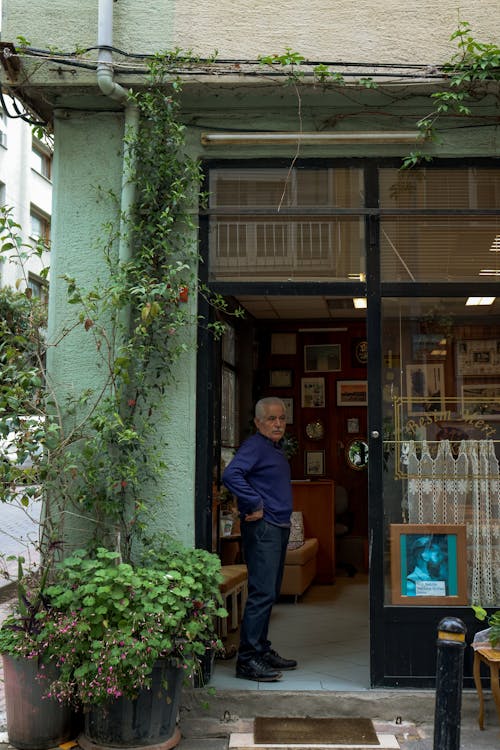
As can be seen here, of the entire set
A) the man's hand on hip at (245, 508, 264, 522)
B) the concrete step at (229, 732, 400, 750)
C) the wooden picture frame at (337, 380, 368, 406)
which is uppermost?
the wooden picture frame at (337, 380, 368, 406)

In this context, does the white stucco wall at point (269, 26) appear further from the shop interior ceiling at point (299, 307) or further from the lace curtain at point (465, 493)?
the lace curtain at point (465, 493)

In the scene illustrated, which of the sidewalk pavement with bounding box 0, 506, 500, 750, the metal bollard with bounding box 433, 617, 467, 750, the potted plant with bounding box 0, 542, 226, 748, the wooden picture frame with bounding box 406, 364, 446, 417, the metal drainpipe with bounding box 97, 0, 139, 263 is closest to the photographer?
the metal bollard with bounding box 433, 617, 467, 750

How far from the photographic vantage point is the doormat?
495cm

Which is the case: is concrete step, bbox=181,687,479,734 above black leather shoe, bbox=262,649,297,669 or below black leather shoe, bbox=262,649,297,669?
below

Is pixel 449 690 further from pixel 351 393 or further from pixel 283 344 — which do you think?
pixel 283 344

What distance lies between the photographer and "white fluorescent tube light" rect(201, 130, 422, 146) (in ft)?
19.1

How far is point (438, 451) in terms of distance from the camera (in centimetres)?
589

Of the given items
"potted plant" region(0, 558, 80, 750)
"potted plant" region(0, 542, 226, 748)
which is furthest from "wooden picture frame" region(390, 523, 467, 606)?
"potted plant" region(0, 558, 80, 750)

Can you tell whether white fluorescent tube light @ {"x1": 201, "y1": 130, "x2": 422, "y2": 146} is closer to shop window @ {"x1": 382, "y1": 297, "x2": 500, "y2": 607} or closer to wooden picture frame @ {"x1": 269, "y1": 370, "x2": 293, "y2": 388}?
shop window @ {"x1": 382, "y1": 297, "x2": 500, "y2": 607}

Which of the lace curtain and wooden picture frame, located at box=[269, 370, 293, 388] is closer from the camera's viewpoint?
the lace curtain

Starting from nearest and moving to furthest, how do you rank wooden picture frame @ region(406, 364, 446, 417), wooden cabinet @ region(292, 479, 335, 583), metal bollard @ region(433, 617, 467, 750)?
metal bollard @ region(433, 617, 467, 750) < wooden picture frame @ region(406, 364, 446, 417) < wooden cabinet @ region(292, 479, 335, 583)

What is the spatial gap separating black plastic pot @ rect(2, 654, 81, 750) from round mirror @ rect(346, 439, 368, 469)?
6549 mm

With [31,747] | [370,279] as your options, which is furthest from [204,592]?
[370,279]

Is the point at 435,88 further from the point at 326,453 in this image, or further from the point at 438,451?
the point at 326,453
